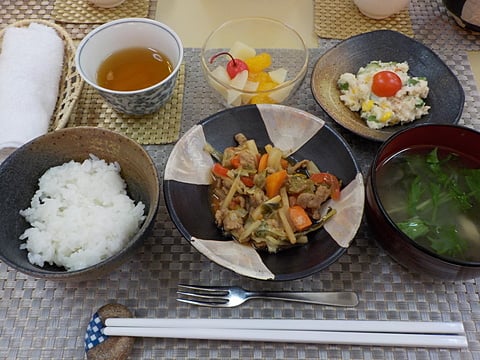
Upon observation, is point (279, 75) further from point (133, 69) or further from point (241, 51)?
point (133, 69)

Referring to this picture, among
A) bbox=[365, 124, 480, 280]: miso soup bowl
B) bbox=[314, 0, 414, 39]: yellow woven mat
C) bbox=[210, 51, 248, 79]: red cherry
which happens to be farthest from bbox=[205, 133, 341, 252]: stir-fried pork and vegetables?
bbox=[314, 0, 414, 39]: yellow woven mat

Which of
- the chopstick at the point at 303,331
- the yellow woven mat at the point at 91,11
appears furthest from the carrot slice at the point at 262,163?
the yellow woven mat at the point at 91,11

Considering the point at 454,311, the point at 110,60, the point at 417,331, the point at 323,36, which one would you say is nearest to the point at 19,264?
the point at 110,60

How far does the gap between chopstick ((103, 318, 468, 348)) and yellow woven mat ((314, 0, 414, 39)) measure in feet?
4.55

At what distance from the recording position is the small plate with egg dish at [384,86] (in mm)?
1712

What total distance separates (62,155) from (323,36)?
1.31 meters

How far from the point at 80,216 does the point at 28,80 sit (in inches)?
26.9

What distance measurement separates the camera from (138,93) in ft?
5.27

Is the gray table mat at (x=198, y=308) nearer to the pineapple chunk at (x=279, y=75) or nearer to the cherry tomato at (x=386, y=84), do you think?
the cherry tomato at (x=386, y=84)

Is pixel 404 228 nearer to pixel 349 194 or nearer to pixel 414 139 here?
pixel 349 194

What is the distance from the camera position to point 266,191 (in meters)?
1.47

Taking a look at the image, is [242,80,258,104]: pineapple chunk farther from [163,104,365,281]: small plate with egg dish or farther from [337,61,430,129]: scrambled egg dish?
[337,61,430,129]: scrambled egg dish

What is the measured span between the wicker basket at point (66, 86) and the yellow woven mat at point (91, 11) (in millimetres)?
266

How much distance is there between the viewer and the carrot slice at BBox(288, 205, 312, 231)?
1.38 m
